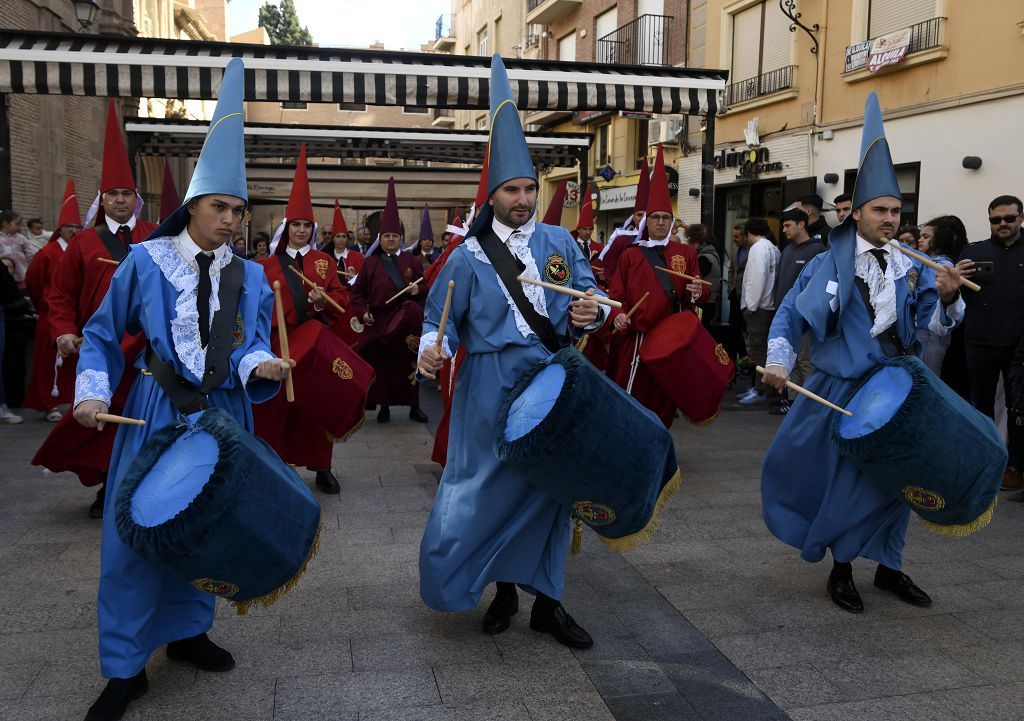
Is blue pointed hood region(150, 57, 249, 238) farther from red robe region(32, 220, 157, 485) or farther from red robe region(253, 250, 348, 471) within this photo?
red robe region(253, 250, 348, 471)

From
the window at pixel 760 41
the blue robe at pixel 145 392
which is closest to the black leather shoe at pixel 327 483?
the blue robe at pixel 145 392

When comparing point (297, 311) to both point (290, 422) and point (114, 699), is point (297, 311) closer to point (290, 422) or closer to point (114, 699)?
point (290, 422)

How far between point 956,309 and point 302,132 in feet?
42.5

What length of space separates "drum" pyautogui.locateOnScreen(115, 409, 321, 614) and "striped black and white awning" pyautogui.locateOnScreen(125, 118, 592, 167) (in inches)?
493

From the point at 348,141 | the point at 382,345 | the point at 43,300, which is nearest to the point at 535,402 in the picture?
the point at 382,345

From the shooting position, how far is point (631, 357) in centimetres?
709

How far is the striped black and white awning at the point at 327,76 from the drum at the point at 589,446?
7.52m

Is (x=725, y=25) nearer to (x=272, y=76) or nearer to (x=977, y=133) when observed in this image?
(x=977, y=133)

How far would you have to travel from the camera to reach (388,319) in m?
9.05

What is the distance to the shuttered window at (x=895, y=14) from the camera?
13.0m

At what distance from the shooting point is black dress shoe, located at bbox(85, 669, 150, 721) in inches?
122

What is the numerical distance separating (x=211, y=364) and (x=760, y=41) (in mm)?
15728

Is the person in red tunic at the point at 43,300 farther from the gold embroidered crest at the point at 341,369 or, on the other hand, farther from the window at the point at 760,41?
the window at the point at 760,41

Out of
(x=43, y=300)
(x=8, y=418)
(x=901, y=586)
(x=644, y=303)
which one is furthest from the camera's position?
(x=8, y=418)
